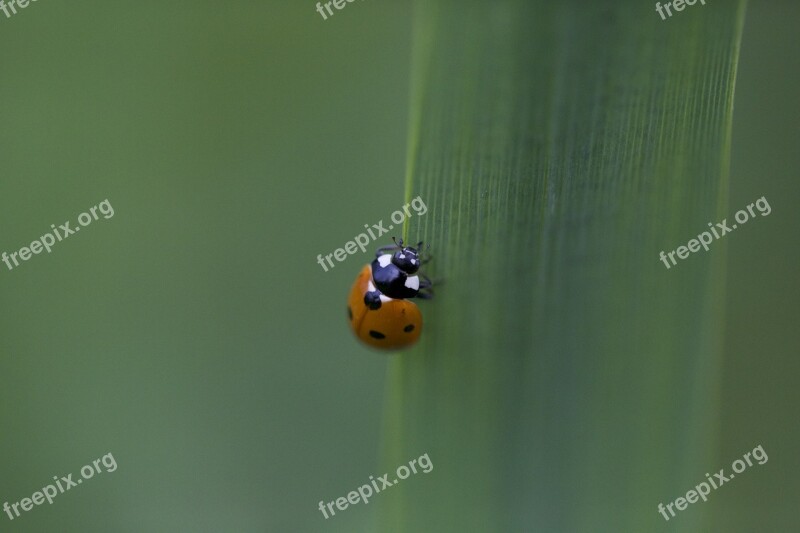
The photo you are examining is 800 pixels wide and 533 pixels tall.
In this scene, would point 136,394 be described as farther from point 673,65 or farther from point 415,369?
point 673,65

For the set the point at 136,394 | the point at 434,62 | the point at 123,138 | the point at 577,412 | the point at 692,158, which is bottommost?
the point at 577,412

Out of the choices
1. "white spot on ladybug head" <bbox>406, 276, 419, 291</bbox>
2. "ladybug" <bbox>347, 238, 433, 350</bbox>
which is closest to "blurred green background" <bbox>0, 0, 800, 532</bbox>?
"ladybug" <bbox>347, 238, 433, 350</bbox>

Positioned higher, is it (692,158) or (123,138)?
(123,138)

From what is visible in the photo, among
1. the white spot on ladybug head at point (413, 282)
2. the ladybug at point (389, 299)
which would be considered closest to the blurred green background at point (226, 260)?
the ladybug at point (389, 299)

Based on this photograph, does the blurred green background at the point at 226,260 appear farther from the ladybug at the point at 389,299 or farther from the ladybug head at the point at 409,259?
the ladybug head at the point at 409,259

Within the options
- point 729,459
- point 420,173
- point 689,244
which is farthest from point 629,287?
point 729,459

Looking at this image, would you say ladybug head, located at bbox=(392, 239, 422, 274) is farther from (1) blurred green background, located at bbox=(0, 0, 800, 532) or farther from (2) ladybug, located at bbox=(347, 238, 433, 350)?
(1) blurred green background, located at bbox=(0, 0, 800, 532)

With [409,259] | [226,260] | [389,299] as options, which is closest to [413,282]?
[409,259]
